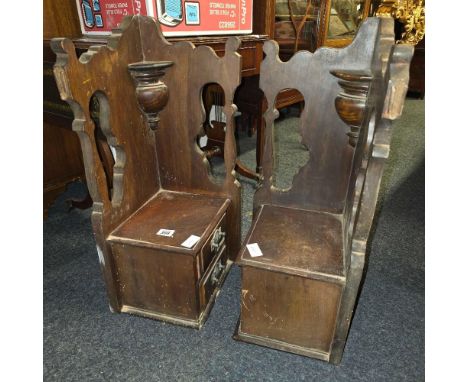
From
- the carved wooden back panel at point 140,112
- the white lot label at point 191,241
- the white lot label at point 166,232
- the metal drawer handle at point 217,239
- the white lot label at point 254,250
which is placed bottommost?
the metal drawer handle at point 217,239

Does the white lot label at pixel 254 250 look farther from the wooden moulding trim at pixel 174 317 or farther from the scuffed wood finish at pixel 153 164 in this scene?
the wooden moulding trim at pixel 174 317

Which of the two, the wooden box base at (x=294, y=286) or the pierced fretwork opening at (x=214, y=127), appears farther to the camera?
the pierced fretwork opening at (x=214, y=127)

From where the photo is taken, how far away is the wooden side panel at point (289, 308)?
1.09 m

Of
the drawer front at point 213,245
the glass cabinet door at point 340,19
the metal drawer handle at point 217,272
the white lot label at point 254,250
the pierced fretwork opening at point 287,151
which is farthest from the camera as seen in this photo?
the pierced fretwork opening at point 287,151

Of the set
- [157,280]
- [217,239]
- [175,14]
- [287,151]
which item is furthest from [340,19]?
[157,280]

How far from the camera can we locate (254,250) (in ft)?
3.79

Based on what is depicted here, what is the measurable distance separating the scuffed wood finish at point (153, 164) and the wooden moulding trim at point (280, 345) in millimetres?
176

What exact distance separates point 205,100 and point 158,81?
1.12 m

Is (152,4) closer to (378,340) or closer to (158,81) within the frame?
(158,81)

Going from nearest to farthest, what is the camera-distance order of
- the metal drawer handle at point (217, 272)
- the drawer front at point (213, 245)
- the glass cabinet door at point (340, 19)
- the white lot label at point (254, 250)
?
1. the white lot label at point (254, 250)
2. the drawer front at point (213, 245)
3. the metal drawer handle at point (217, 272)
4. the glass cabinet door at point (340, 19)

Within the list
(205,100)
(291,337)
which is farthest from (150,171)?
(205,100)

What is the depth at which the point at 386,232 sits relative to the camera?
1949 millimetres

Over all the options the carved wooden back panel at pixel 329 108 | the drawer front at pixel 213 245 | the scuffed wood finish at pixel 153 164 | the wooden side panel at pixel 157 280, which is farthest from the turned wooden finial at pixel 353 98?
the wooden side panel at pixel 157 280

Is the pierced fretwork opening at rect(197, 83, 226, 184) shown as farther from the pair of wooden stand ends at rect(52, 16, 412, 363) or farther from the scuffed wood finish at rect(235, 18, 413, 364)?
the scuffed wood finish at rect(235, 18, 413, 364)
